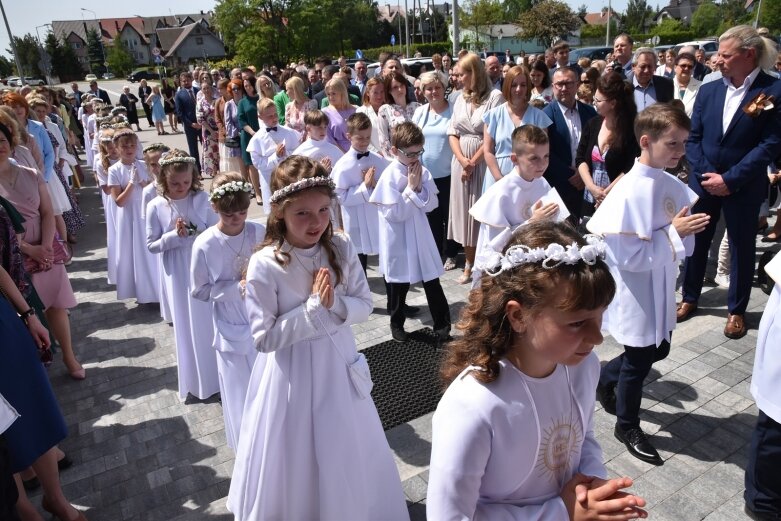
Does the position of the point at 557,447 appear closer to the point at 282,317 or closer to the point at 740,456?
the point at 282,317

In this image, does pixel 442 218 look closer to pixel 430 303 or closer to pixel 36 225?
pixel 430 303

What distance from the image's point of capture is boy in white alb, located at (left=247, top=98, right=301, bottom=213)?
26.8 feet

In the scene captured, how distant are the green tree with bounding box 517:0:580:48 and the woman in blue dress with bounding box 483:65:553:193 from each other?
175ft

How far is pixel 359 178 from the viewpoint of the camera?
6.04 meters

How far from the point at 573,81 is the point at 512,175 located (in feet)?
7.95

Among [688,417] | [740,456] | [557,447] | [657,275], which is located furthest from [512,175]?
[557,447]

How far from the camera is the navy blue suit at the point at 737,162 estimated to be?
16.0 feet

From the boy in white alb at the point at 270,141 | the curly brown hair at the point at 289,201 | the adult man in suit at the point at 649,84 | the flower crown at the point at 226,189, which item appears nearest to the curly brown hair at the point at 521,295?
the curly brown hair at the point at 289,201

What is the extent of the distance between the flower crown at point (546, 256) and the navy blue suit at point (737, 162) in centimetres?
388

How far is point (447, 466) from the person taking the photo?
5.66 ft

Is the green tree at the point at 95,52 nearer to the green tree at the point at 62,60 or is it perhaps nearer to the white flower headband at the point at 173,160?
the green tree at the point at 62,60

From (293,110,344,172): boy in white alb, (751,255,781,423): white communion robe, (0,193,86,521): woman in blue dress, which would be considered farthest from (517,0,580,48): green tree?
(0,193,86,521): woman in blue dress

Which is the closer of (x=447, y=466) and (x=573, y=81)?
(x=447, y=466)

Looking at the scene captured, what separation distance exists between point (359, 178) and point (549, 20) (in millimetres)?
55334
